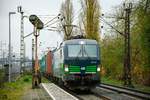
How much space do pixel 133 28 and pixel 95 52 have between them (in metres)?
14.2

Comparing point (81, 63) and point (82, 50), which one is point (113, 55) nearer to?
point (82, 50)

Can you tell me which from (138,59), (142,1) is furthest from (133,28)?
(142,1)

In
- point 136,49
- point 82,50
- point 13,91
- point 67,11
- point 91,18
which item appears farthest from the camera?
point 67,11

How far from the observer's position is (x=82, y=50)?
3003 cm

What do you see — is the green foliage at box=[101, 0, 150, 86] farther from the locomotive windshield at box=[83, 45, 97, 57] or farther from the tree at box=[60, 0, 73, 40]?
the tree at box=[60, 0, 73, 40]

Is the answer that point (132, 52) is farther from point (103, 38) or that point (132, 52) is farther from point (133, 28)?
point (103, 38)

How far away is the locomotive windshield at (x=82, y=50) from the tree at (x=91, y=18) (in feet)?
83.1

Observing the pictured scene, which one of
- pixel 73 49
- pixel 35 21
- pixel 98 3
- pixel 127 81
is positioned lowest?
pixel 127 81

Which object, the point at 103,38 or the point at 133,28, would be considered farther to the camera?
the point at 103,38

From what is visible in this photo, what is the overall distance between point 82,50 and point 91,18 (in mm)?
27293

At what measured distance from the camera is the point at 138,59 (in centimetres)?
4459

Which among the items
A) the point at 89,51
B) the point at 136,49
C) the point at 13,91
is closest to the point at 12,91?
the point at 13,91

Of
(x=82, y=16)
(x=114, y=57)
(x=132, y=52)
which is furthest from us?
(x=82, y=16)

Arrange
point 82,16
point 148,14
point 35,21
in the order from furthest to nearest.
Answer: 1. point 82,16
2. point 35,21
3. point 148,14
